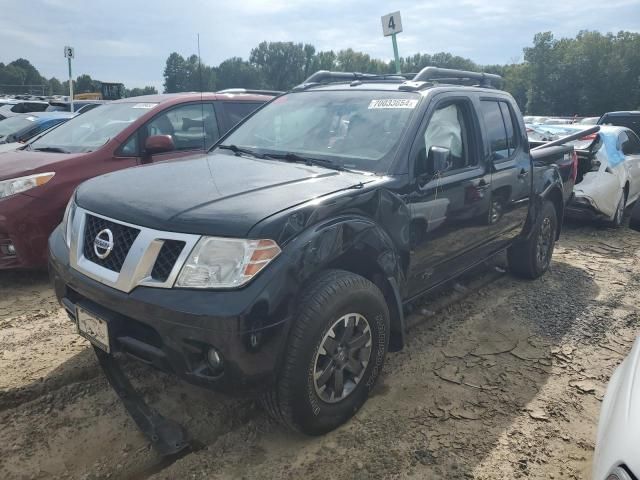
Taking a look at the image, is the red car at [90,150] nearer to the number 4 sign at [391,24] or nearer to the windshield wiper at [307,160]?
the windshield wiper at [307,160]

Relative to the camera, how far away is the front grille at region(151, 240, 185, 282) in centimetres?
225

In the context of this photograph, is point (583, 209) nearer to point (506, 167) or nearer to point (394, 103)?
point (506, 167)

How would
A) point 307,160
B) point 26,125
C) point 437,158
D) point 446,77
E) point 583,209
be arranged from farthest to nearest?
1. point 26,125
2. point 583,209
3. point 446,77
4. point 307,160
5. point 437,158

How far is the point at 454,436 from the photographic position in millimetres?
2703

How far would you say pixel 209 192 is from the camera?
256 cm

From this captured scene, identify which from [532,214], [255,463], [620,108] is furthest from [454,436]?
[620,108]

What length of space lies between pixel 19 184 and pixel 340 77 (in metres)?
2.88

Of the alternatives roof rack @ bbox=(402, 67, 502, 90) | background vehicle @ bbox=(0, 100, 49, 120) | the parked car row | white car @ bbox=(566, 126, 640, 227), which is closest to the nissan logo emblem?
roof rack @ bbox=(402, 67, 502, 90)

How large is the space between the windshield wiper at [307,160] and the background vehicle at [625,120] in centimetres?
1074

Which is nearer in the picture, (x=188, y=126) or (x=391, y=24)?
(x=188, y=126)

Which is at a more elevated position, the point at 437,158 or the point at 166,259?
the point at 437,158

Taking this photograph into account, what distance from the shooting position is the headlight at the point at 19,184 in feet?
13.8

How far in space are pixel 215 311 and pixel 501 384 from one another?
2.04 meters

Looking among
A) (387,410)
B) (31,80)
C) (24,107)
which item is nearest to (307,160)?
(387,410)
